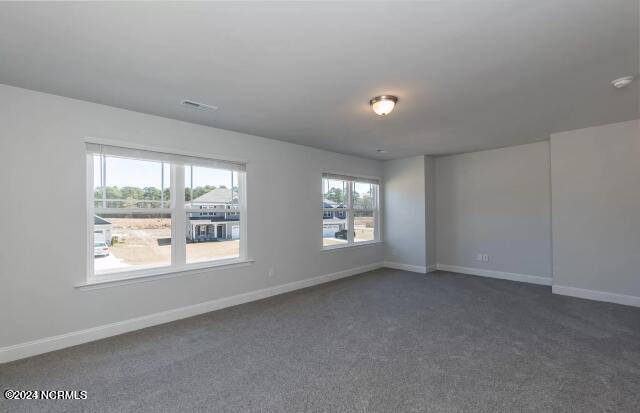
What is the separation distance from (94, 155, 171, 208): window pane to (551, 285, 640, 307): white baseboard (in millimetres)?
5634

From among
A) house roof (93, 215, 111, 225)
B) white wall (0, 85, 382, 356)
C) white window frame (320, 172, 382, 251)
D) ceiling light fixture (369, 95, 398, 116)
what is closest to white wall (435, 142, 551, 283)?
white window frame (320, 172, 382, 251)

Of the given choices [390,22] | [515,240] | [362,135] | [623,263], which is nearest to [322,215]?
[362,135]

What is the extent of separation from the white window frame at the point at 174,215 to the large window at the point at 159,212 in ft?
0.03

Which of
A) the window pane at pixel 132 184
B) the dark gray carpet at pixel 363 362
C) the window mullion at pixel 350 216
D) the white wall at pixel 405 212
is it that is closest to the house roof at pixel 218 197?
the window pane at pixel 132 184

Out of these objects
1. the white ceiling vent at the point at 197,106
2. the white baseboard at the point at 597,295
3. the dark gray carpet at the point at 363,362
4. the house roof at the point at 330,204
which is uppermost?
the white ceiling vent at the point at 197,106

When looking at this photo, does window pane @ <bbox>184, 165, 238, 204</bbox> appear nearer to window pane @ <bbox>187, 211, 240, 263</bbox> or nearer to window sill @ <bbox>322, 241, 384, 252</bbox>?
window pane @ <bbox>187, 211, 240, 263</bbox>

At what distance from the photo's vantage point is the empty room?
6.70 feet

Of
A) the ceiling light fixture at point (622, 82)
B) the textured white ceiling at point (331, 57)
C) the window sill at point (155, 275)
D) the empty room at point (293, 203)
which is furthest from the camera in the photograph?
the window sill at point (155, 275)

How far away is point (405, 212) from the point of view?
256 inches

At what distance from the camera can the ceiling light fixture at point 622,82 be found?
2.68 metres

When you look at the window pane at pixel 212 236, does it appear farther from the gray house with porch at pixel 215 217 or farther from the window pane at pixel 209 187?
the window pane at pixel 209 187

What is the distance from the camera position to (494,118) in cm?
384

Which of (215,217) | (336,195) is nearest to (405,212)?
(336,195)

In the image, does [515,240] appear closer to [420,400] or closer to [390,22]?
[420,400]
